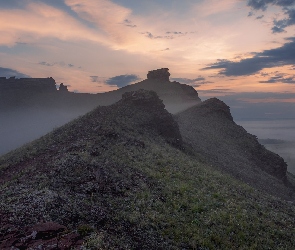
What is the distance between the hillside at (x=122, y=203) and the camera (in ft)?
48.2

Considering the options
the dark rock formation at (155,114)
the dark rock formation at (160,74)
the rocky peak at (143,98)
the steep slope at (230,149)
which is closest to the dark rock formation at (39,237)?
the dark rock formation at (155,114)

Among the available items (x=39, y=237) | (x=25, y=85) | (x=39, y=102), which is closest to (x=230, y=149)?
(x=39, y=237)

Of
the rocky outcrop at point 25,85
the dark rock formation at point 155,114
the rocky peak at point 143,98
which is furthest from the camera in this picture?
the rocky outcrop at point 25,85

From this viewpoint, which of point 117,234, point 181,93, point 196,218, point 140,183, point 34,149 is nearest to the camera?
point 117,234

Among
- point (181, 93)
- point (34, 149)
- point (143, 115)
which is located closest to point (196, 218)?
point (34, 149)

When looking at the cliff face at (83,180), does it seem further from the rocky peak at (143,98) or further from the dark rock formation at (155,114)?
the rocky peak at (143,98)

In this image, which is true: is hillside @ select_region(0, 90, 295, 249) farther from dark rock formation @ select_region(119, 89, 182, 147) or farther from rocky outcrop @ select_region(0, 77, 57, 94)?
rocky outcrop @ select_region(0, 77, 57, 94)

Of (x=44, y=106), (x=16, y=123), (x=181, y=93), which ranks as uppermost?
(x=181, y=93)

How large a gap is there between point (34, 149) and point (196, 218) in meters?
22.0

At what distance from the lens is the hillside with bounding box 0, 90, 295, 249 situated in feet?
48.2

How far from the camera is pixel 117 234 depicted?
1555 centimetres

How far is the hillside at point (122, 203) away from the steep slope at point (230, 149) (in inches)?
854

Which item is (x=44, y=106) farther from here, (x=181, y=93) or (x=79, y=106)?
(x=181, y=93)

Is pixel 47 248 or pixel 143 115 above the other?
pixel 143 115
